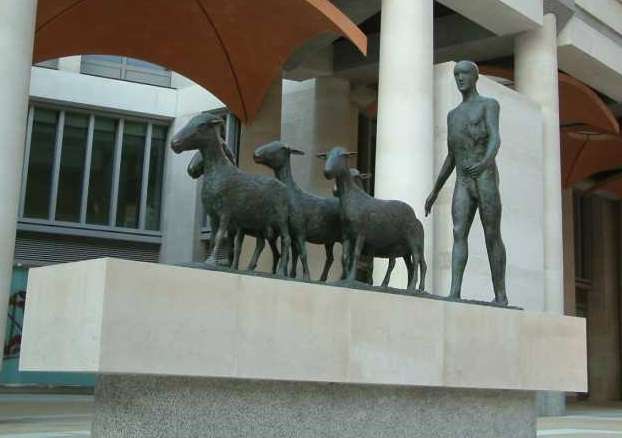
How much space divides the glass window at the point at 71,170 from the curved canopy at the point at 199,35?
5587 millimetres

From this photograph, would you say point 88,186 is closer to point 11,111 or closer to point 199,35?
point 199,35

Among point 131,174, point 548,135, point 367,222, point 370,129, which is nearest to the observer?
point 367,222

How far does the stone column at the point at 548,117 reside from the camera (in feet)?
70.9

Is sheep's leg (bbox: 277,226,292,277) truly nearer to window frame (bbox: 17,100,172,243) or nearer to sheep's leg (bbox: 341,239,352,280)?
sheep's leg (bbox: 341,239,352,280)

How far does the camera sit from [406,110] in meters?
17.3

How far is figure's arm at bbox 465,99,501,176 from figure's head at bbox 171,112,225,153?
3197 millimetres

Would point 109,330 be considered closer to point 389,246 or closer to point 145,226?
point 389,246

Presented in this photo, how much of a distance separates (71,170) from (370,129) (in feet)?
34.5

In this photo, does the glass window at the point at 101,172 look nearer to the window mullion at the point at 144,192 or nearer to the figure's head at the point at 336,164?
the window mullion at the point at 144,192

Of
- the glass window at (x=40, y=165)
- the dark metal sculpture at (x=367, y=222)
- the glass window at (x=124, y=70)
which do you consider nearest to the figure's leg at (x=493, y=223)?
the dark metal sculpture at (x=367, y=222)

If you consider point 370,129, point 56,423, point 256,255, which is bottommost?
point 56,423

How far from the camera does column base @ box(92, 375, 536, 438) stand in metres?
6.63

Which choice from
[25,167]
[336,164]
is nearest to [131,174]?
[25,167]

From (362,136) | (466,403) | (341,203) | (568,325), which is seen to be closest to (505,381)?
(466,403)
